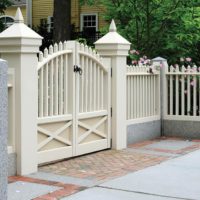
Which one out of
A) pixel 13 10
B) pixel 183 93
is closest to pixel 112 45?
pixel 183 93

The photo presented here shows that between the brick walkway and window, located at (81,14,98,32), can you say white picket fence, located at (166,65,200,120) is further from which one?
window, located at (81,14,98,32)

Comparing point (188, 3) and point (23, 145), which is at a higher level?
point (188, 3)

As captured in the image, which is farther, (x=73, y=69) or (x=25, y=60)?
(x=73, y=69)

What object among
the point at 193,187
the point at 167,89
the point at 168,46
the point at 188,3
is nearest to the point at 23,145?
the point at 193,187

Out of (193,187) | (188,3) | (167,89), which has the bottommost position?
(193,187)

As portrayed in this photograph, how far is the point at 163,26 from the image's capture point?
46.9 ft

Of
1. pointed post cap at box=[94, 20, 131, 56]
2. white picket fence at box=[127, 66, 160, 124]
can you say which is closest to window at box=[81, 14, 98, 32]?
white picket fence at box=[127, 66, 160, 124]

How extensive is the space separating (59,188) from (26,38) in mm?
2074

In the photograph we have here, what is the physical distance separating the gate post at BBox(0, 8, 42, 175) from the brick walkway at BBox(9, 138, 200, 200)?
0.33 meters

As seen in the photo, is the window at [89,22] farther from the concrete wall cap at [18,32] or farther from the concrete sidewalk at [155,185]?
the concrete wall cap at [18,32]

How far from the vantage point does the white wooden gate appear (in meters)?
7.84

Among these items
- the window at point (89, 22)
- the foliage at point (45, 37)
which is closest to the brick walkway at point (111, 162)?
the foliage at point (45, 37)

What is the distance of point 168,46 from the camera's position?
533 inches

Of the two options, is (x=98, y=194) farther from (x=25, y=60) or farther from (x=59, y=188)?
(x=25, y=60)
